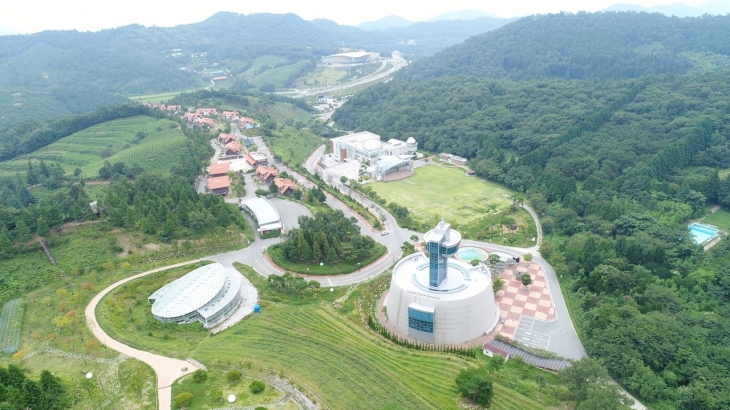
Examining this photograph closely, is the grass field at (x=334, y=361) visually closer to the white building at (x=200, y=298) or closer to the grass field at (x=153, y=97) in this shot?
the white building at (x=200, y=298)

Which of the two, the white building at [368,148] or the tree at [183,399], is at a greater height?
the tree at [183,399]

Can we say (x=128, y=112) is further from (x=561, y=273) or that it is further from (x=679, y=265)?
(x=679, y=265)

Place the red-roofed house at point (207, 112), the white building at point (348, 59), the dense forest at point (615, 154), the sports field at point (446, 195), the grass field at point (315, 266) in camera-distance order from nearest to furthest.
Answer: the dense forest at point (615, 154), the grass field at point (315, 266), the sports field at point (446, 195), the red-roofed house at point (207, 112), the white building at point (348, 59)

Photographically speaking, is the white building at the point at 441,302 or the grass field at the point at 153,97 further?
the grass field at the point at 153,97

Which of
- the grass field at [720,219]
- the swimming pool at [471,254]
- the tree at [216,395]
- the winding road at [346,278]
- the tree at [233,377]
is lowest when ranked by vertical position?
the grass field at [720,219]

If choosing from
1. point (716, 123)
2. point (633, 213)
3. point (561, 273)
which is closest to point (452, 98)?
point (716, 123)

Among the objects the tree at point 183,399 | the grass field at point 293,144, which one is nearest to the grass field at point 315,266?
the tree at point 183,399
